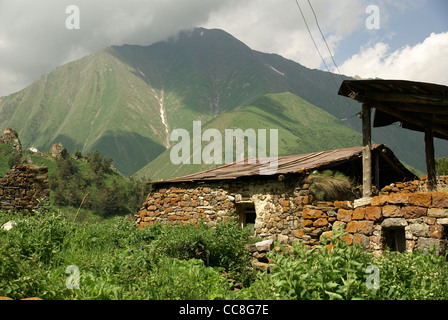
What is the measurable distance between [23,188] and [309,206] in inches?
328

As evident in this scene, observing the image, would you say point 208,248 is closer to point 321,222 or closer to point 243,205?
point 321,222

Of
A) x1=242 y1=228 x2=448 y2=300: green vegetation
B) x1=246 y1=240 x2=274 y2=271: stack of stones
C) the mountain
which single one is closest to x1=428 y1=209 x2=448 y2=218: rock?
x1=242 y1=228 x2=448 y2=300: green vegetation

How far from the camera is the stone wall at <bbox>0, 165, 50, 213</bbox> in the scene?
10492 mm

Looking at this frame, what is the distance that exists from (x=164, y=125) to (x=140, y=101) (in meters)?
16.3

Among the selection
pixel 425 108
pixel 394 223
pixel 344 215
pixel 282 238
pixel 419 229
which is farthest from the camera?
pixel 282 238

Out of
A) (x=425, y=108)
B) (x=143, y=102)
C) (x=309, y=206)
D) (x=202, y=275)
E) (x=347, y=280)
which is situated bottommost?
(x=202, y=275)

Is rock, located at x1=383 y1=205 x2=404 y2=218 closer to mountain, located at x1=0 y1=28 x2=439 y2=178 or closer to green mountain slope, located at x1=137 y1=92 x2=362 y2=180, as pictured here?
green mountain slope, located at x1=137 y1=92 x2=362 y2=180

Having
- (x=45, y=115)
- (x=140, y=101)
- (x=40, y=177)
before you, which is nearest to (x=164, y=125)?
(x=140, y=101)

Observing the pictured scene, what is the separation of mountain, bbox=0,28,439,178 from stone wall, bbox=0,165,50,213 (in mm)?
98912

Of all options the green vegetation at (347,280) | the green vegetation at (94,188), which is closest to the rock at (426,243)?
the green vegetation at (347,280)

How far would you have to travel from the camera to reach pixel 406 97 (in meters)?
8.33

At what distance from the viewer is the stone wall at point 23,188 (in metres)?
10.5

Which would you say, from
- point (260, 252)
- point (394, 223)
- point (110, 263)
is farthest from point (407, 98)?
point (110, 263)

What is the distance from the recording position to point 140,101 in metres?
157
